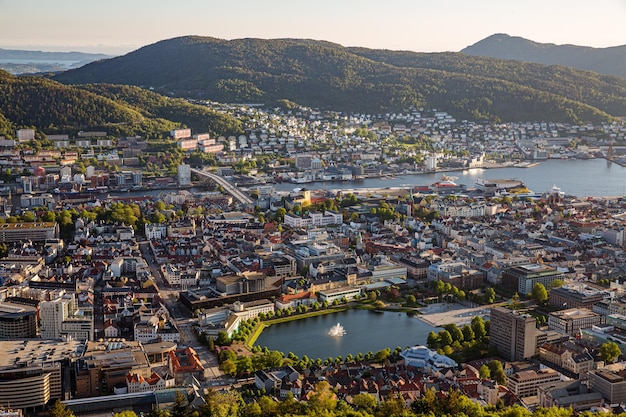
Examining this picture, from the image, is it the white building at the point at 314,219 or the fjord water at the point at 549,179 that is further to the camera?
the fjord water at the point at 549,179

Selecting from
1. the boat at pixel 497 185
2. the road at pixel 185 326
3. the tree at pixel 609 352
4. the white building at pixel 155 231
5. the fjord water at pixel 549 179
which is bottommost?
the road at pixel 185 326

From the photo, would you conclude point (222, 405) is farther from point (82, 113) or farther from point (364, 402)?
point (82, 113)

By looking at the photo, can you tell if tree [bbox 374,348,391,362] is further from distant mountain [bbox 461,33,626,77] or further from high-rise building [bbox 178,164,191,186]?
distant mountain [bbox 461,33,626,77]

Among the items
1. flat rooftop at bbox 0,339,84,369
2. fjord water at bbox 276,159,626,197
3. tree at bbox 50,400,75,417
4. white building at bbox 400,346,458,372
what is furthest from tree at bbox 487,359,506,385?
fjord water at bbox 276,159,626,197

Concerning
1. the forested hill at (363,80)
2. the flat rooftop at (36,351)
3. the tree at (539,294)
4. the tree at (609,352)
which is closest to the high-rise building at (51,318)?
the flat rooftop at (36,351)

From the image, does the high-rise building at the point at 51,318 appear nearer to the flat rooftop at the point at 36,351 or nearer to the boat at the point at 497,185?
the flat rooftop at the point at 36,351

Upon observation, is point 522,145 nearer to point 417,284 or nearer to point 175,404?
point 417,284

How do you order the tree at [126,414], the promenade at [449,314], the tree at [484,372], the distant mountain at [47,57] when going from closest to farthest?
the tree at [126,414]
the tree at [484,372]
the promenade at [449,314]
the distant mountain at [47,57]
